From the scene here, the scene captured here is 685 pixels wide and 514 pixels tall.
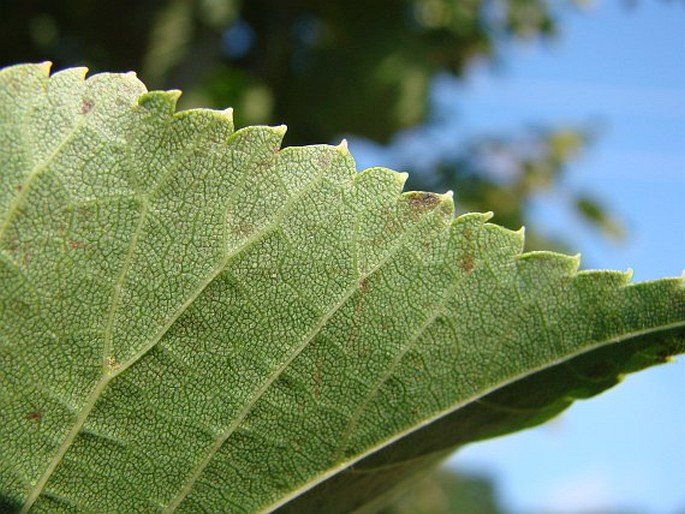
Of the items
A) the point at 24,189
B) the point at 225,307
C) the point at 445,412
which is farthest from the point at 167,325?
the point at 445,412

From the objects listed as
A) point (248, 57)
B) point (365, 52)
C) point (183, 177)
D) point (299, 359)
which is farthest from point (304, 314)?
point (248, 57)

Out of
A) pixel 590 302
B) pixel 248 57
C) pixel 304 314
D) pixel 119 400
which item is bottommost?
pixel 119 400

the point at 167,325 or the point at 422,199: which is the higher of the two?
the point at 422,199

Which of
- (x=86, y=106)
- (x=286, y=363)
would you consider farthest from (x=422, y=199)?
(x=86, y=106)

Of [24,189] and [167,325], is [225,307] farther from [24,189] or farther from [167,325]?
[24,189]

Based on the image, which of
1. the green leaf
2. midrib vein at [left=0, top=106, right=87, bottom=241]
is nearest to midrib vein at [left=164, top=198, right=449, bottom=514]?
the green leaf

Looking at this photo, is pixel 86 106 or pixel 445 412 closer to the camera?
pixel 86 106

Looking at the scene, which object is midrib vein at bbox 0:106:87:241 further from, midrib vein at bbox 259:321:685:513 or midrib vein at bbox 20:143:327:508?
midrib vein at bbox 259:321:685:513

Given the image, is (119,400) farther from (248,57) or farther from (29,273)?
(248,57)
